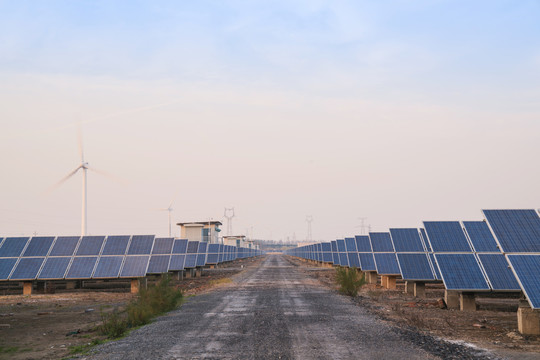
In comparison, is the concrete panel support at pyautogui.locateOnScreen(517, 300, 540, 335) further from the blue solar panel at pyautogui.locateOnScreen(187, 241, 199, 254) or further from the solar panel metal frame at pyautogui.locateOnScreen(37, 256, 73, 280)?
the blue solar panel at pyautogui.locateOnScreen(187, 241, 199, 254)

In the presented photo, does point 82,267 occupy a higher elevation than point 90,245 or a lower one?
lower

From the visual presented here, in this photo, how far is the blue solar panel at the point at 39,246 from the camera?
33847 millimetres

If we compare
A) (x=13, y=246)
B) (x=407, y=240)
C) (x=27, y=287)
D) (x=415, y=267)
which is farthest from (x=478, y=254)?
(x=13, y=246)

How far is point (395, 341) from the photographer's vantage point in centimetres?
1490

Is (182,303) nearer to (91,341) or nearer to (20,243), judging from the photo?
(91,341)

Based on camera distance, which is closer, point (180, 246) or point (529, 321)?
point (529, 321)

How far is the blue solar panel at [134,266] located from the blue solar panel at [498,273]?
21264 mm

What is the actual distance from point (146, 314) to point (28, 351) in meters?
5.81

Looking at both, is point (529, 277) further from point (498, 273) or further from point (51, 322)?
point (51, 322)

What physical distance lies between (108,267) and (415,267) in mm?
20087

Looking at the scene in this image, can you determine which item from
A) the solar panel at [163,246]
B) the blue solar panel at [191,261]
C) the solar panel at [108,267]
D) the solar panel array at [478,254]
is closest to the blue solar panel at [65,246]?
the solar panel at [108,267]

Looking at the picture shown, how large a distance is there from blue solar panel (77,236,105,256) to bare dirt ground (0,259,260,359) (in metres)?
2.87

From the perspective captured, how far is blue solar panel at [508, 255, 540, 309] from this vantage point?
14648 mm

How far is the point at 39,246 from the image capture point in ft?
114
